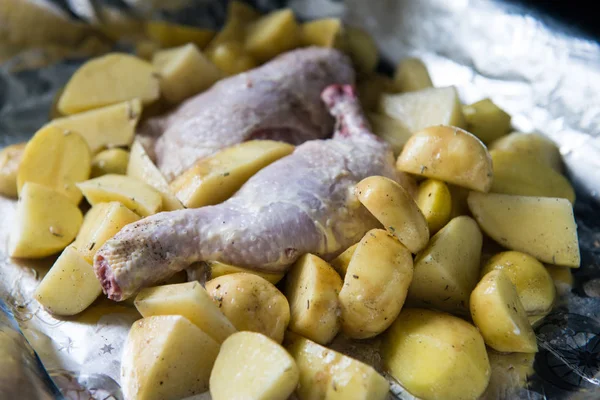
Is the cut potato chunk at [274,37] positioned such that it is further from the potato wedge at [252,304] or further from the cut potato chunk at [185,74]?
the potato wedge at [252,304]

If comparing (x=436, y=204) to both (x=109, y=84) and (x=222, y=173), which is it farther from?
(x=109, y=84)

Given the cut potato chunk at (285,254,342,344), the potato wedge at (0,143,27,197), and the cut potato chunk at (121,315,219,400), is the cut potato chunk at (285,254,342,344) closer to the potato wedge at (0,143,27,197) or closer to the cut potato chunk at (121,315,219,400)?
the cut potato chunk at (121,315,219,400)

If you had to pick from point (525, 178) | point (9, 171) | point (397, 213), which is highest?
point (397, 213)

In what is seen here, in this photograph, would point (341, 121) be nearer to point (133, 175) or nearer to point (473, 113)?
point (473, 113)

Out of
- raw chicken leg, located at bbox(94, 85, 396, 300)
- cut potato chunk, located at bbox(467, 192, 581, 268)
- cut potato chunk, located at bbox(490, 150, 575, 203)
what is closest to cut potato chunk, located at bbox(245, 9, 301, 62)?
raw chicken leg, located at bbox(94, 85, 396, 300)

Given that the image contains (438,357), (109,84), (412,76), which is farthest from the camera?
(412,76)

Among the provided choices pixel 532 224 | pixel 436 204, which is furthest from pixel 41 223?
pixel 532 224

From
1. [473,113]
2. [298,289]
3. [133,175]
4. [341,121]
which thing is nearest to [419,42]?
[473,113]
